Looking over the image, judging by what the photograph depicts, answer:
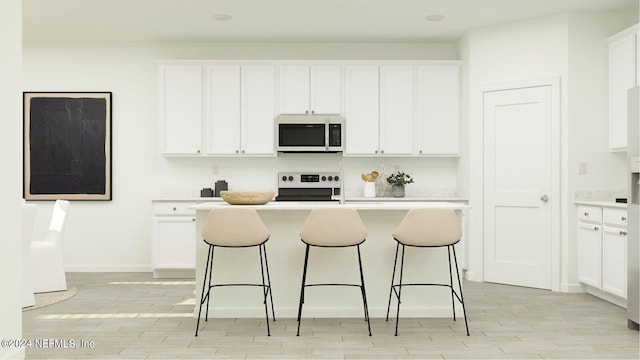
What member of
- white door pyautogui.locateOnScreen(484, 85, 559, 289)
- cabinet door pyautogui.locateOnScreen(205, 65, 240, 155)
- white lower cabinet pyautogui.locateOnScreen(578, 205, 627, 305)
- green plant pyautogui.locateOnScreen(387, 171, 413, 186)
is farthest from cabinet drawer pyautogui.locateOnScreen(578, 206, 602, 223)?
cabinet door pyautogui.locateOnScreen(205, 65, 240, 155)

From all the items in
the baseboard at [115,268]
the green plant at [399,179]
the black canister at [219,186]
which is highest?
the green plant at [399,179]

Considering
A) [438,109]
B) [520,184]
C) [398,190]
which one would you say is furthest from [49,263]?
[520,184]

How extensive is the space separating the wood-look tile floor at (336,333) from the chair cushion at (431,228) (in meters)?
0.66

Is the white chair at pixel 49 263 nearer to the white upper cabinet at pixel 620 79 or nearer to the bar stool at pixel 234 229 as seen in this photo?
the bar stool at pixel 234 229

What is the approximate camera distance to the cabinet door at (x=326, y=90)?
22.1 ft

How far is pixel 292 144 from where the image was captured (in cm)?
669

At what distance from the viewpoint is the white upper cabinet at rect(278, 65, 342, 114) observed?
6.73m

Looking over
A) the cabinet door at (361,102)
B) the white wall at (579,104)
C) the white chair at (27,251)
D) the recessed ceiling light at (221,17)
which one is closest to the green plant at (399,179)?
the cabinet door at (361,102)

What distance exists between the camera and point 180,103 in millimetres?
6703

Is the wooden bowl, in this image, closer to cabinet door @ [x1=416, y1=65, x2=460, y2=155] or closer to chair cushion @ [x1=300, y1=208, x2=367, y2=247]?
chair cushion @ [x1=300, y1=208, x2=367, y2=247]

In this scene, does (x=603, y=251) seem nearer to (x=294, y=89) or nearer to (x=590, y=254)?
(x=590, y=254)

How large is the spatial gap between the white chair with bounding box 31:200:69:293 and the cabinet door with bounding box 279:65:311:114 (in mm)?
2673

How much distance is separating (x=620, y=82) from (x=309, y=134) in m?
3.23

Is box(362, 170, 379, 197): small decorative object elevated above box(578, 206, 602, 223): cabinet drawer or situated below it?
above
